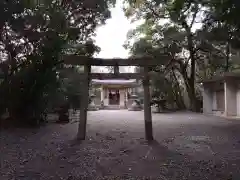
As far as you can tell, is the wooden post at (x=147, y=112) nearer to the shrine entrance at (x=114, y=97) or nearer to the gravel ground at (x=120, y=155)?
the gravel ground at (x=120, y=155)

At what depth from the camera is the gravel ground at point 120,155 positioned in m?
5.64

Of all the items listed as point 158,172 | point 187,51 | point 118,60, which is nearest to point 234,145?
point 158,172

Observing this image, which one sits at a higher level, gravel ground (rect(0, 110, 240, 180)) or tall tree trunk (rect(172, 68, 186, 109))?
tall tree trunk (rect(172, 68, 186, 109))

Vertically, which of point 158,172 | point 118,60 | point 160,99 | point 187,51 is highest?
point 187,51

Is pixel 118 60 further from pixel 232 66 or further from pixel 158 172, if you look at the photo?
pixel 232 66

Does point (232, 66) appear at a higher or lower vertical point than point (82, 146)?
higher

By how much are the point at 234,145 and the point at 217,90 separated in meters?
10.4

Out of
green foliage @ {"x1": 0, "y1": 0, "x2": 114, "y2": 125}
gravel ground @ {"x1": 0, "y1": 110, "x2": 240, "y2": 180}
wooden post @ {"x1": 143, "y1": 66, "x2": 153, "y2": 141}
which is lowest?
gravel ground @ {"x1": 0, "y1": 110, "x2": 240, "y2": 180}

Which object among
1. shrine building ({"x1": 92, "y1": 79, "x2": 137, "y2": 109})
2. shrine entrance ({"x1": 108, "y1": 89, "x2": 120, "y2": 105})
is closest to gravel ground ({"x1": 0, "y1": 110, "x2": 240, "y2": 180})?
shrine building ({"x1": 92, "y1": 79, "x2": 137, "y2": 109})

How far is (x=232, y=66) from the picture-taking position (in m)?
20.1

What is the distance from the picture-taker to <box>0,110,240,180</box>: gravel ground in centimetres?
564

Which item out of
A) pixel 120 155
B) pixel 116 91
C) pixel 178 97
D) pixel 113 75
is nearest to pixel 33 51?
pixel 113 75

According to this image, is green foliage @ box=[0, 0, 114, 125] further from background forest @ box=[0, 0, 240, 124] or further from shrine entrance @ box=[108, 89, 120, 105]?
shrine entrance @ box=[108, 89, 120, 105]

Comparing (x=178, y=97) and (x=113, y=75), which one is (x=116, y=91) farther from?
(x=113, y=75)
